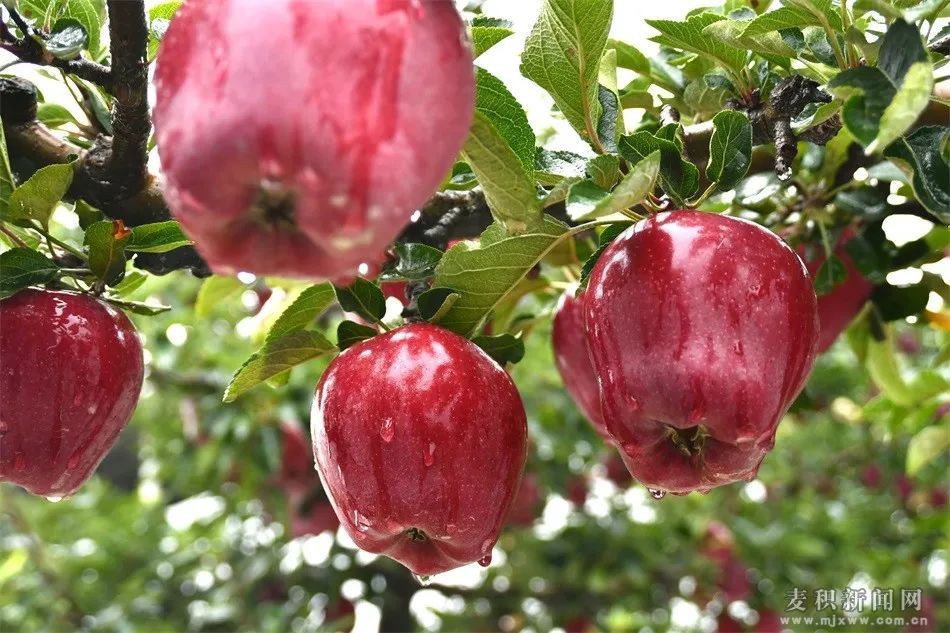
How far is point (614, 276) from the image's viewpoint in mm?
652

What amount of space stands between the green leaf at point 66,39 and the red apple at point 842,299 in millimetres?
743

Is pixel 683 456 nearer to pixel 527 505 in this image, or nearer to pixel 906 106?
pixel 906 106

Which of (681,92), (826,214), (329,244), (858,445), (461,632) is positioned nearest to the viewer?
(329,244)

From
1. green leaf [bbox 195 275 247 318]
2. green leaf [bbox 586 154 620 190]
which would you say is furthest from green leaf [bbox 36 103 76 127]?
green leaf [bbox 586 154 620 190]

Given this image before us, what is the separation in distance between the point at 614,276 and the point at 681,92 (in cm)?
31

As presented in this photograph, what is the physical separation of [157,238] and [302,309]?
13 cm

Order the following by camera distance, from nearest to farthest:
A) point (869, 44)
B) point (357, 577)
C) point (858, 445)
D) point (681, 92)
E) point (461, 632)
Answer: point (869, 44), point (681, 92), point (357, 577), point (461, 632), point (858, 445)

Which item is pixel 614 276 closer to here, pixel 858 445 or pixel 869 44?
pixel 869 44

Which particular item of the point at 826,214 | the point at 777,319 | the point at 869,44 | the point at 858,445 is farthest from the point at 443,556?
the point at 858,445

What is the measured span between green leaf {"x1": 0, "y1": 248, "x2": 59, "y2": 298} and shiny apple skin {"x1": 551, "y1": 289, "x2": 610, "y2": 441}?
1.51 feet

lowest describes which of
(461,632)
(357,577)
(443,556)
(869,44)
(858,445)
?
(858,445)

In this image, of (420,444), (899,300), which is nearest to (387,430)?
(420,444)

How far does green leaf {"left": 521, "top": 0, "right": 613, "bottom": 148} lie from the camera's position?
2.16 feet

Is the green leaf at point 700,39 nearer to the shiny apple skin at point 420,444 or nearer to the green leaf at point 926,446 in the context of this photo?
the shiny apple skin at point 420,444
